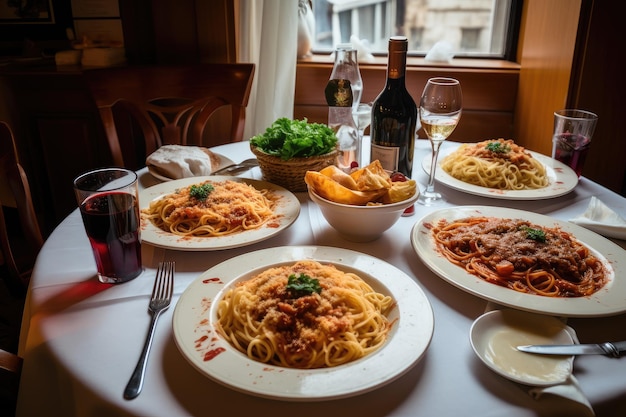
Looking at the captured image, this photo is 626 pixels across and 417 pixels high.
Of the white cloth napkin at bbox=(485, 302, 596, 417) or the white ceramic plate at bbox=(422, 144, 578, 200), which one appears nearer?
the white cloth napkin at bbox=(485, 302, 596, 417)

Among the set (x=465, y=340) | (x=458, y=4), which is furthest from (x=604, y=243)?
(x=458, y=4)

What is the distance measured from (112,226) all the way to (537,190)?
1.19 meters

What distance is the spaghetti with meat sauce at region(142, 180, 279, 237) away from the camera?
1.24 metres

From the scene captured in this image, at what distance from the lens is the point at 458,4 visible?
10.0 feet

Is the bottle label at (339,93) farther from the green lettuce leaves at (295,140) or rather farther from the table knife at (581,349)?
the table knife at (581,349)

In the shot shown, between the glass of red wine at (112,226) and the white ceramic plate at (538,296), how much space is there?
63cm

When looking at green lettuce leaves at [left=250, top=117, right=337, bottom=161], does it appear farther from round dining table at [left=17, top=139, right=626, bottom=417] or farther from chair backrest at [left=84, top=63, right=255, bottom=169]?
chair backrest at [left=84, top=63, right=255, bottom=169]

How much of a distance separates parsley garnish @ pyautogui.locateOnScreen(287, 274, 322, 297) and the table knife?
362mm

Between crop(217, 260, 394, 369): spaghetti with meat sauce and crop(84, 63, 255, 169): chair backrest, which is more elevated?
crop(84, 63, 255, 169): chair backrest

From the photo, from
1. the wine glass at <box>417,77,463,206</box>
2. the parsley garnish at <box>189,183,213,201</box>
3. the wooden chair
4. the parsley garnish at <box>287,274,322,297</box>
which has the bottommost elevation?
the wooden chair

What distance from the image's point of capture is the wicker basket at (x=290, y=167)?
1.45m

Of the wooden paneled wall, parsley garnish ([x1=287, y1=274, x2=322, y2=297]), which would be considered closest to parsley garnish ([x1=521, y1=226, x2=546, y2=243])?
parsley garnish ([x1=287, y1=274, x2=322, y2=297])

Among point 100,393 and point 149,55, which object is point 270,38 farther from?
point 100,393

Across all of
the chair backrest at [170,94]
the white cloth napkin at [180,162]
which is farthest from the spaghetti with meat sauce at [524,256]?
the chair backrest at [170,94]
